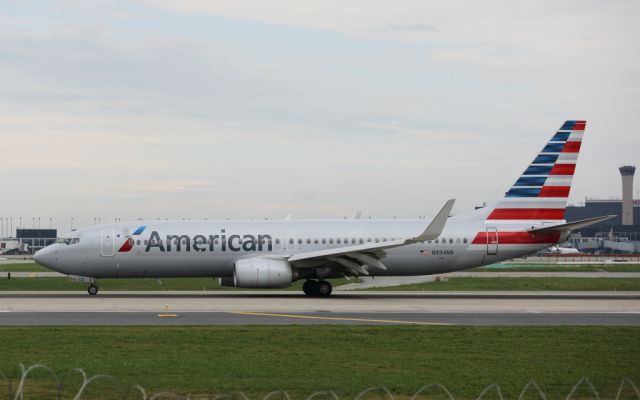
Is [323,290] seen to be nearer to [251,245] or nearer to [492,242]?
[251,245]

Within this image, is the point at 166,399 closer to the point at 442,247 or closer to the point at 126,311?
the point at 126,311

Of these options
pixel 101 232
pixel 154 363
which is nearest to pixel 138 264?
pixel 101 232

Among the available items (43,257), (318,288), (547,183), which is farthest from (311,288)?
(547,183)

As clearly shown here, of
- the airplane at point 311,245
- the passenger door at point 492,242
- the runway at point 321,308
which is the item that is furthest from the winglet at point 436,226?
the passenger door at point 492,242

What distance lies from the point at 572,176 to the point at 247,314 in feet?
67.7

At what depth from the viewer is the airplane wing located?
1537 inches

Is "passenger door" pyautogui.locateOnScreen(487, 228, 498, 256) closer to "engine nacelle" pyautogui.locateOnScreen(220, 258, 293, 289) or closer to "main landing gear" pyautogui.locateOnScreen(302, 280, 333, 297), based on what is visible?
"main landing gear" pyautogui.locateOnScreen(302, 280, 333, 297)

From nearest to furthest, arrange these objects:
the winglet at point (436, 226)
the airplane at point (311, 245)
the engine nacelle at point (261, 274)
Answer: the winglet at point (436, 226)
the engine nacelle at point (261, 274)
the airplane at point (311, 245)

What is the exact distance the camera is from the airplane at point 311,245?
137ft

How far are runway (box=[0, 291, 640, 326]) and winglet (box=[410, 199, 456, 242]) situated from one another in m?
2.66

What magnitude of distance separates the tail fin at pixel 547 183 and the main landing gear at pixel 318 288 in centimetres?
865

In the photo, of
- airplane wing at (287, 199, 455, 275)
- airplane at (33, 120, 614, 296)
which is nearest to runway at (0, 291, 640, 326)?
airplane at (33, 120, 614, 296)

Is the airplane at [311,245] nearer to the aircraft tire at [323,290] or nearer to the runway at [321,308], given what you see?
the aircraft tire at [323,290]

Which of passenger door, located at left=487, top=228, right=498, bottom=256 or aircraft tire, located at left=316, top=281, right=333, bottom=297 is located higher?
passenger door, located at left=487, top=228, right=498, bottom=256
